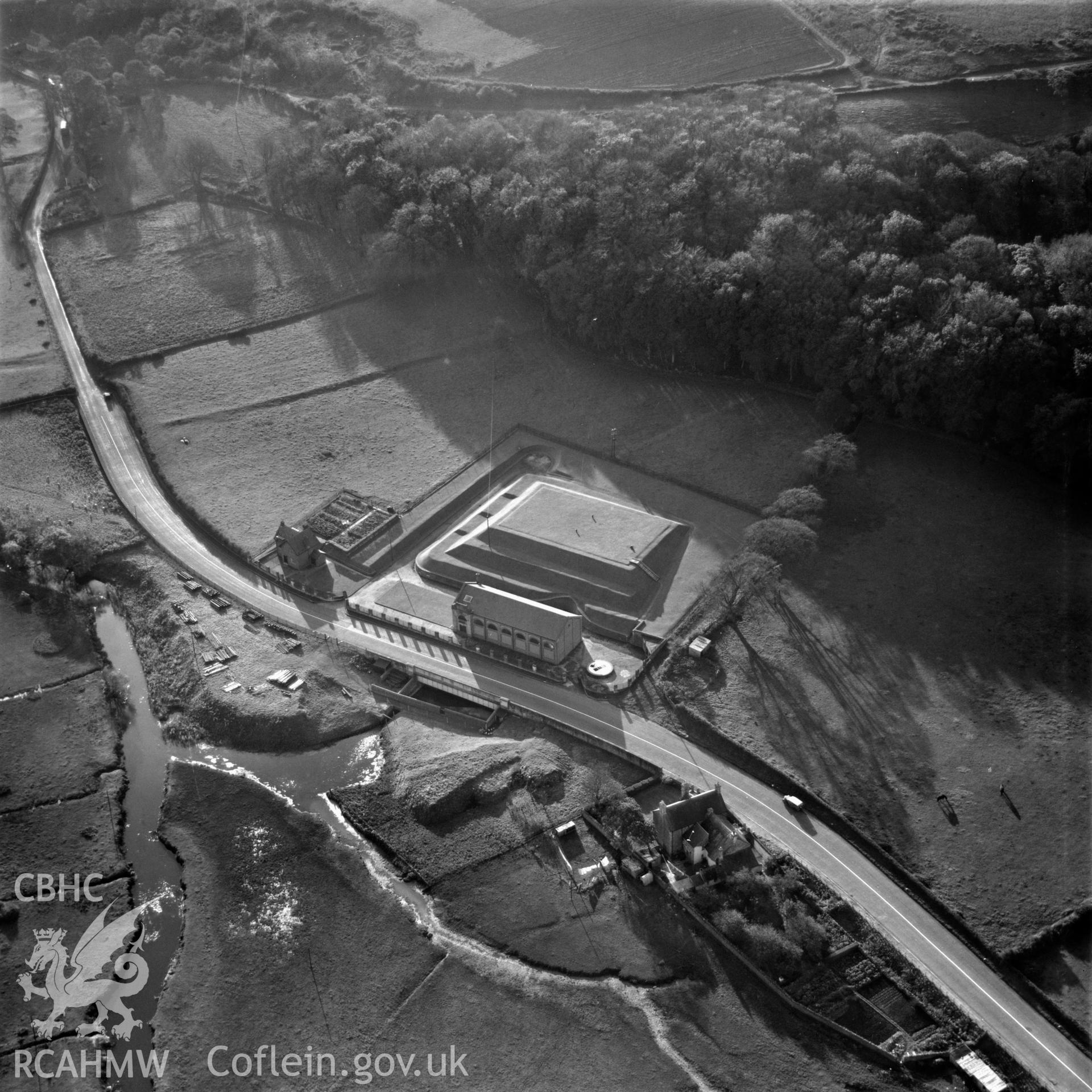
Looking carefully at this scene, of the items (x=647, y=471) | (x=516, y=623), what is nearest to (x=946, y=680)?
(x=516, y=623)

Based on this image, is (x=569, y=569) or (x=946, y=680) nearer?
(x=946, y=680)

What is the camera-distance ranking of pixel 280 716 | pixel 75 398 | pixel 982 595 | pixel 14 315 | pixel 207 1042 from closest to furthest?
pixel 207 1042, pixel 280 716, pixel 982 595, pixel 75 398, pixel 14 315

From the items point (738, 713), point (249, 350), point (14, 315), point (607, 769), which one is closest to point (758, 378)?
point (738, 713)

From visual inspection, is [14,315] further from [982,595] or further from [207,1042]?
[982,595]

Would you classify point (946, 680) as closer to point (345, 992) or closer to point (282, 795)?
point (345, 992)

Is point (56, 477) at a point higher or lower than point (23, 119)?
lower

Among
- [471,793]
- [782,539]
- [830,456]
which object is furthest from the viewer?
[830,456]
